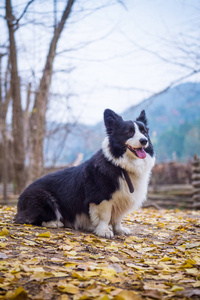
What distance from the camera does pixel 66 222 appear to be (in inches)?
161

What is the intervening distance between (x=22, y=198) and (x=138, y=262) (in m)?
2.02

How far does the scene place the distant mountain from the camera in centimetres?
925

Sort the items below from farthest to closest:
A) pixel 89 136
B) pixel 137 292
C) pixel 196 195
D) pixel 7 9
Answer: pixel 89 136 → pixel 196 195 → pixel 7 9 → pixel 137 292

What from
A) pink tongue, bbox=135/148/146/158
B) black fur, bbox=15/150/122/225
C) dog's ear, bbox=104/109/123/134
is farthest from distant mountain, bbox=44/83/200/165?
black fur, bbox=15/150/122/225

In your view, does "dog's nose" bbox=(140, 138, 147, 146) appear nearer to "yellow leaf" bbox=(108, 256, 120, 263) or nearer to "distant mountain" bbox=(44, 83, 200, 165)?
"distant mountain" bbox=(44, 83, 200, 165)

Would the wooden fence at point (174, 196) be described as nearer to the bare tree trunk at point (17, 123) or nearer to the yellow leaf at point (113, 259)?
the bare tree trunk at point (17, 123)

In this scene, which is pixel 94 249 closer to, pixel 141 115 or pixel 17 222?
pixel 17 222

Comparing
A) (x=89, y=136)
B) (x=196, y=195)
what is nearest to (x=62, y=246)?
(x=196, y=195)

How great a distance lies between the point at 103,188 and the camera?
12.1 ft

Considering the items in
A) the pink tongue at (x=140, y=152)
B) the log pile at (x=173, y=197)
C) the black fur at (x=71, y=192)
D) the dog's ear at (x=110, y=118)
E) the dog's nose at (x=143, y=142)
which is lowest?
the log pile at (x=173, y=197)

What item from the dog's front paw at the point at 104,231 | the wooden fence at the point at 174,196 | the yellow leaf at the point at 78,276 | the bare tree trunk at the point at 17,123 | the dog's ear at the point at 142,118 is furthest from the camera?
the wooden fence at the point at 174,196

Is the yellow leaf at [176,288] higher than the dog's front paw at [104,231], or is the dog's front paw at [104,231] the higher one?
the yellow leaf at [176,288]

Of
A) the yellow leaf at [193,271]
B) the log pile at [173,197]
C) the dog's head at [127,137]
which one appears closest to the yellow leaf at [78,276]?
the yellow leaf at [193,271]

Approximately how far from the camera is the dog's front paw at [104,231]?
12.1 feet
